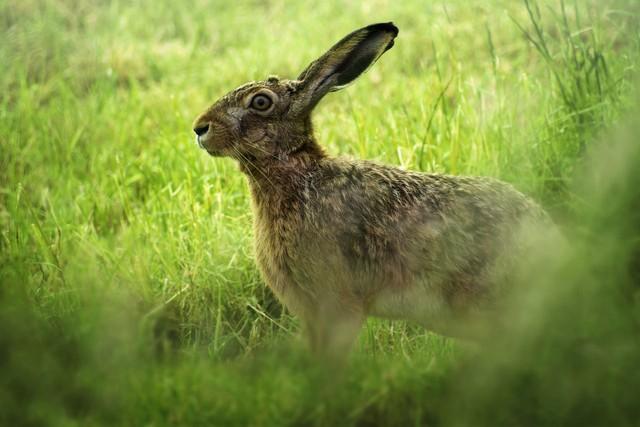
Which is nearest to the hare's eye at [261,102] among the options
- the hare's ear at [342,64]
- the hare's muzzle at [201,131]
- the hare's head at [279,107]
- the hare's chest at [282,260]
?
the hare's head at [279,107]

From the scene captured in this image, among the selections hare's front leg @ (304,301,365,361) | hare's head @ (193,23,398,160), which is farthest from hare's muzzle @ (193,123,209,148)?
hare's front leg @ (304,301,365,361)

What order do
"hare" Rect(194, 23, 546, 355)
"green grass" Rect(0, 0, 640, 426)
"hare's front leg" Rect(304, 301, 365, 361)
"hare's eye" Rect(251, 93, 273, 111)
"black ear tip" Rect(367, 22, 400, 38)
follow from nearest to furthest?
"green grass" Rect(0, 0, 640, 426) → "hare's front leg" Rect(304, 301, 365, 361) → "hare" Rect(194, 23, 546, 355) → "black ear tip" Rect(367, 22, 400, 38) → "hare's eye" Rect(251, 93, 273, 111)

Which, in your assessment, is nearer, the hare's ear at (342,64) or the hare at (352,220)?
the hare at (352,220)

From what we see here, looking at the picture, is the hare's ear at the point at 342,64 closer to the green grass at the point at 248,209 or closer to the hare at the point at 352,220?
the hare at the point at 352,220

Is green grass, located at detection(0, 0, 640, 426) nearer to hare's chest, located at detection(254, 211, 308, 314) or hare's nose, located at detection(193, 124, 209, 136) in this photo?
hare's chest, located at detection(254, 211, 308, 314)

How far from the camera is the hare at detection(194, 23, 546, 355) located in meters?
3.59

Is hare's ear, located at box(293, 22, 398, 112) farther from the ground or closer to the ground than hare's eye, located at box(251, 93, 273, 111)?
farther from the ground

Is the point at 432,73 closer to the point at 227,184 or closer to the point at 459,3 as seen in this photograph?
the point at 227,184

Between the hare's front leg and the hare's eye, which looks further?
the hare's eye

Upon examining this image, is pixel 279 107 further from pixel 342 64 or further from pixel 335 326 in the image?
pixel 335 326

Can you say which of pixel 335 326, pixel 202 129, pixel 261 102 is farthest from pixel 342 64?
pixel 335 326

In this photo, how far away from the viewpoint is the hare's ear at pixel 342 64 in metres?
3.83

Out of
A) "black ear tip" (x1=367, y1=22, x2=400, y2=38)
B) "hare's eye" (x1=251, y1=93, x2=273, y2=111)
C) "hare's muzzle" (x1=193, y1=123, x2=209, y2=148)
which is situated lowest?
"hare's muzzle" (x1=193, y1=123, x2=209, y2=148)

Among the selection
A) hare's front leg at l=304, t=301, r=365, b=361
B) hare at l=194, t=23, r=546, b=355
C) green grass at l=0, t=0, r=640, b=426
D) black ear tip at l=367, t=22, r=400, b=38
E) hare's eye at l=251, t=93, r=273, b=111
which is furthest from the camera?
hare's eye at l=251, t=93, r=273, b=111
